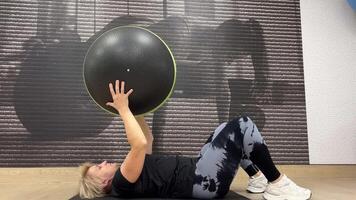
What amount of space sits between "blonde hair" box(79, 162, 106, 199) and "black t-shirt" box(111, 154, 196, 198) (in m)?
0.09

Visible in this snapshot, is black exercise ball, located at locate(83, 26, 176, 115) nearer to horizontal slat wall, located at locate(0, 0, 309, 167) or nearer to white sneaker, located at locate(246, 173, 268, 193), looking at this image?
white sneaker, located at locate(246, 173, 268, 193)

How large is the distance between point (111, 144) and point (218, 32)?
141 centimetres

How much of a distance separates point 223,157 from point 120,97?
2.12 ft

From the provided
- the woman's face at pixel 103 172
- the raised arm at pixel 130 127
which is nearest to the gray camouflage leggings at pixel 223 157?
the raised arm at pixel 130 127

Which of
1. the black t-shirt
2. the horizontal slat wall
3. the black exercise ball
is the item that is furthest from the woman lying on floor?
the horizontal slat wall

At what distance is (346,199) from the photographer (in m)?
2.15

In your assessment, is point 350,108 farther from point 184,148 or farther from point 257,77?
point 184,148

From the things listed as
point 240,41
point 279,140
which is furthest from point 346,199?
point 240,41

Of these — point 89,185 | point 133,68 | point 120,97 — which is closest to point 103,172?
point 89,185

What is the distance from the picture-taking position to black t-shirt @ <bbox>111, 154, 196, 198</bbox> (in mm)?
2000

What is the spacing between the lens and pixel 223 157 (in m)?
2.00

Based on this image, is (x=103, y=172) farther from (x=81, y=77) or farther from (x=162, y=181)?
(x=81, y=77)

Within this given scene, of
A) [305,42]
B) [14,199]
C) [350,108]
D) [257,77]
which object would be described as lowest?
[14,199]

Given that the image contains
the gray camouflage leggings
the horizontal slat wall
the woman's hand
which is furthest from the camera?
the horizontal slat wall
